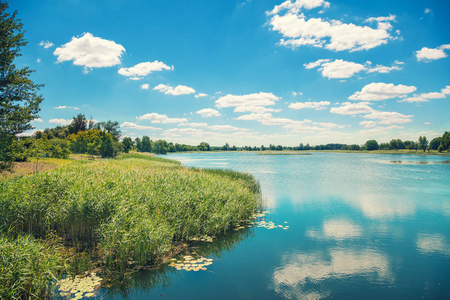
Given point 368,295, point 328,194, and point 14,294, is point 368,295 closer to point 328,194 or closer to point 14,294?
point 14,294

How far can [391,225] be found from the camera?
55.4 feet

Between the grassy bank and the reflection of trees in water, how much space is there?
47 centimetres

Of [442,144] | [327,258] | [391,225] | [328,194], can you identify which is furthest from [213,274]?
[442,144]

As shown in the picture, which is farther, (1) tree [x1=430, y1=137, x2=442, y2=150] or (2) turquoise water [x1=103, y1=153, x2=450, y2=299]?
(1) tree [x1=430, y1=137, x2=442, y2=150]

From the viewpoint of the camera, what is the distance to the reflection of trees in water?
27.8 feet

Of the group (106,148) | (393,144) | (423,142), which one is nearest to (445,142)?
(423,142)

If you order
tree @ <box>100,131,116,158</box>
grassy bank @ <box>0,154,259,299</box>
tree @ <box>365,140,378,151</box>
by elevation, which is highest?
tree @ <box>365,140,378,151</box>

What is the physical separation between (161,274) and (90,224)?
461 centimetres

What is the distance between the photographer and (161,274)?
9578 mm

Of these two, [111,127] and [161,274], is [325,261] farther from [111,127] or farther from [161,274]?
[111,127]

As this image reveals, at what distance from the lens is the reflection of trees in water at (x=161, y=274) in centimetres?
848

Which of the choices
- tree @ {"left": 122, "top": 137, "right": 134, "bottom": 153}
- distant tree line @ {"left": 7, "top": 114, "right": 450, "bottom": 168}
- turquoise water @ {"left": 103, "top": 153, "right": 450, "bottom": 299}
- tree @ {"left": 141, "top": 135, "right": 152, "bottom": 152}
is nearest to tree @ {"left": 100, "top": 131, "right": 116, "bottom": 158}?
distant tree line @ {"left": 7, "top": 114, "right": 450, "bottom": 168}

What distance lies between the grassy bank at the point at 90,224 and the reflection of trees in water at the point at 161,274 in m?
0.47

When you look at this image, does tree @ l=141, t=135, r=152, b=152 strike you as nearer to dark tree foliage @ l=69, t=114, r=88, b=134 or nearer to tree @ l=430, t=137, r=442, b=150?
dark tree foliage @ l=69, t=114, r=88, b=134
